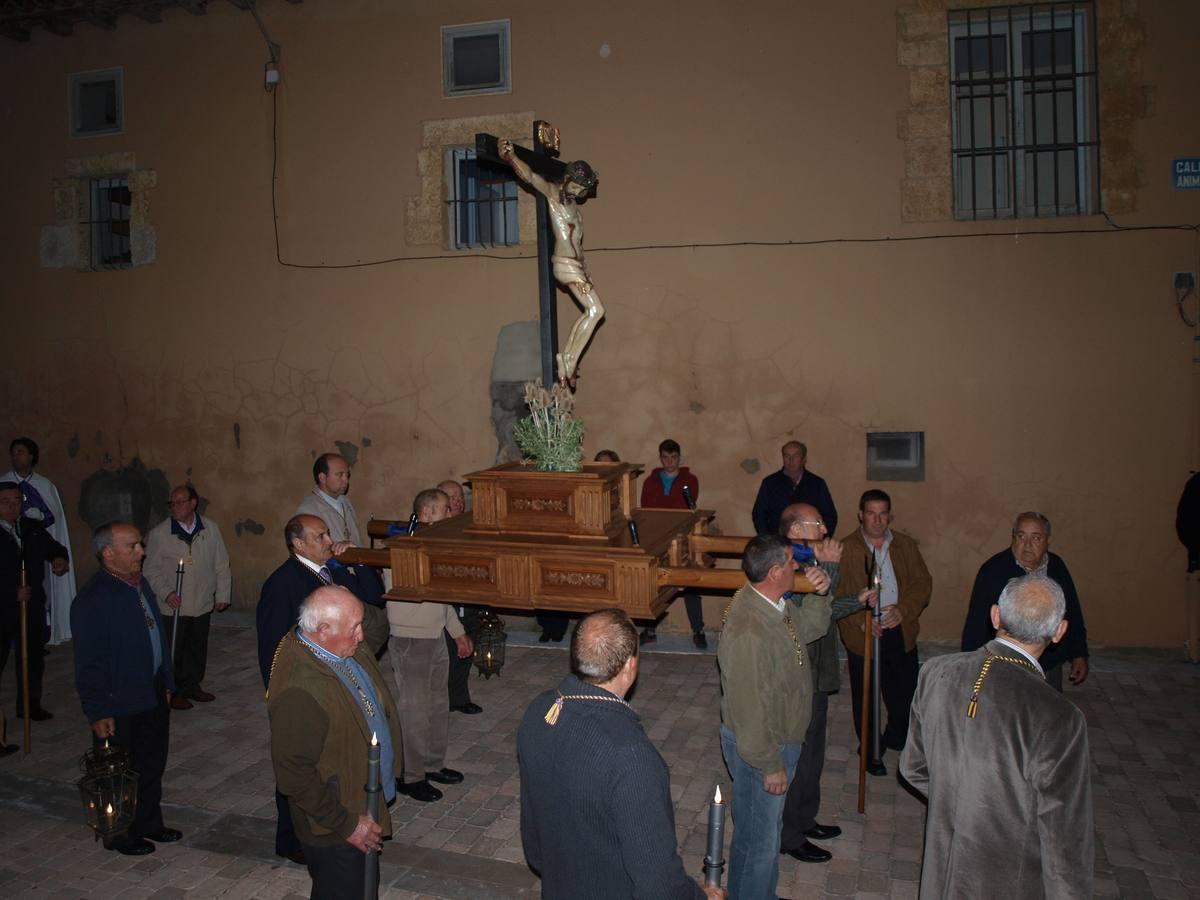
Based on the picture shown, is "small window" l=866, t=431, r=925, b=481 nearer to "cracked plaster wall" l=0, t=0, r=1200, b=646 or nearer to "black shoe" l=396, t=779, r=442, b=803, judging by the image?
"cracked plaster wall" l=0, t=0, r=1200, b=646

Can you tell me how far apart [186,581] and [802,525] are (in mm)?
5659

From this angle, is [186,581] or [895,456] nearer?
[186,581]

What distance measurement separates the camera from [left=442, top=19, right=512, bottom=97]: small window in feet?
33.6

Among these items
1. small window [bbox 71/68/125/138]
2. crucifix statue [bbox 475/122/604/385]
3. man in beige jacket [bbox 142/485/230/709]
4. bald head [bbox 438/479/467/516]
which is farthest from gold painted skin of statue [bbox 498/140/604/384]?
small window [bbox 71/68/125/138]

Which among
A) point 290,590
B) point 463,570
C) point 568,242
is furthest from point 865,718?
point 290,590

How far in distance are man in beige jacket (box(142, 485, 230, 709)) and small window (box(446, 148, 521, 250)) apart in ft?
13.4

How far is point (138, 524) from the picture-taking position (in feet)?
38.0

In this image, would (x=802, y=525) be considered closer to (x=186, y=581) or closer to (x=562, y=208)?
(x=562, y=208)

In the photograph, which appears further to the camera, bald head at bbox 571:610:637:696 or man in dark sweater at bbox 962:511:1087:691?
man in dark sweater at bbox 962:511:1087:691

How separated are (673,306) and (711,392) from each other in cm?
95

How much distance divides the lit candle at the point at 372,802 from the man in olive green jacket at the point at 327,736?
0.05 m

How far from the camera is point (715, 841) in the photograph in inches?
105

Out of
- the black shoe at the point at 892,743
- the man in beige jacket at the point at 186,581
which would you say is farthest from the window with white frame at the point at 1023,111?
the man in beige jacket at the point at 186,581

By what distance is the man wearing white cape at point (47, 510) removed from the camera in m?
9.19
